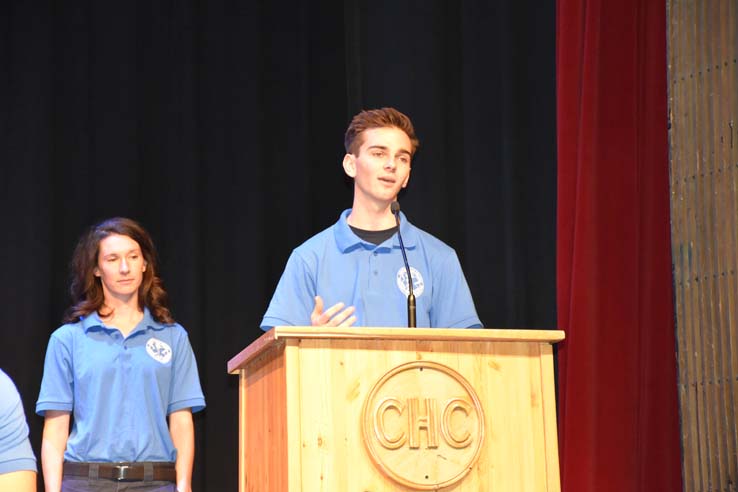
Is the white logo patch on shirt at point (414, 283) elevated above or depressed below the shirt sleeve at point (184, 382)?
above

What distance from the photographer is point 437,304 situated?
11.1 feet

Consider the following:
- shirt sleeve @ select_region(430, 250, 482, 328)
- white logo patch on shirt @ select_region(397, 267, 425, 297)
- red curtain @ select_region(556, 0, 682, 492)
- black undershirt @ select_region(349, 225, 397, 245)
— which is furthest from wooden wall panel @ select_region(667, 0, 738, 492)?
black undershirt @ select_region(349, 225, 397, 245)

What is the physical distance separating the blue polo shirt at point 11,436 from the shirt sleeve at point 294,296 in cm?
147

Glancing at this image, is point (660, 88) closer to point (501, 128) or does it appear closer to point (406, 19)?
point (501, 128)

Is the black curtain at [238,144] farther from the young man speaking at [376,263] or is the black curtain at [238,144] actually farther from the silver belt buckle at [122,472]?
the silver belt buckle at [122,472]

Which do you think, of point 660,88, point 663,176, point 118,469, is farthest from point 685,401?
point 118,469

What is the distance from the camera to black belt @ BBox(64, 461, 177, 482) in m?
3.34

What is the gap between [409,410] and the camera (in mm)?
2428

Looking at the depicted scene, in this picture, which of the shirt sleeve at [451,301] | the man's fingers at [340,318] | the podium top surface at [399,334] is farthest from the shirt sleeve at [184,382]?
the man's fingers at [340,318]

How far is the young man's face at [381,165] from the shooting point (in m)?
3.42

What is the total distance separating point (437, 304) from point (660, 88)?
1.00 meters

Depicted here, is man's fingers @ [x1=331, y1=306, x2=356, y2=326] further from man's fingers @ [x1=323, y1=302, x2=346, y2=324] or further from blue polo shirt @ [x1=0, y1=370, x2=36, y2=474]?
blue polo shirt @ [x1=0, y1=370, x2=36, y2=474]

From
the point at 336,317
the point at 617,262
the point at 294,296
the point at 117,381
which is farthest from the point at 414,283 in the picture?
the point at 117,381

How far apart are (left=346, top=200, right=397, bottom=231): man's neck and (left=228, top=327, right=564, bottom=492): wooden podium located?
0.97 meters
